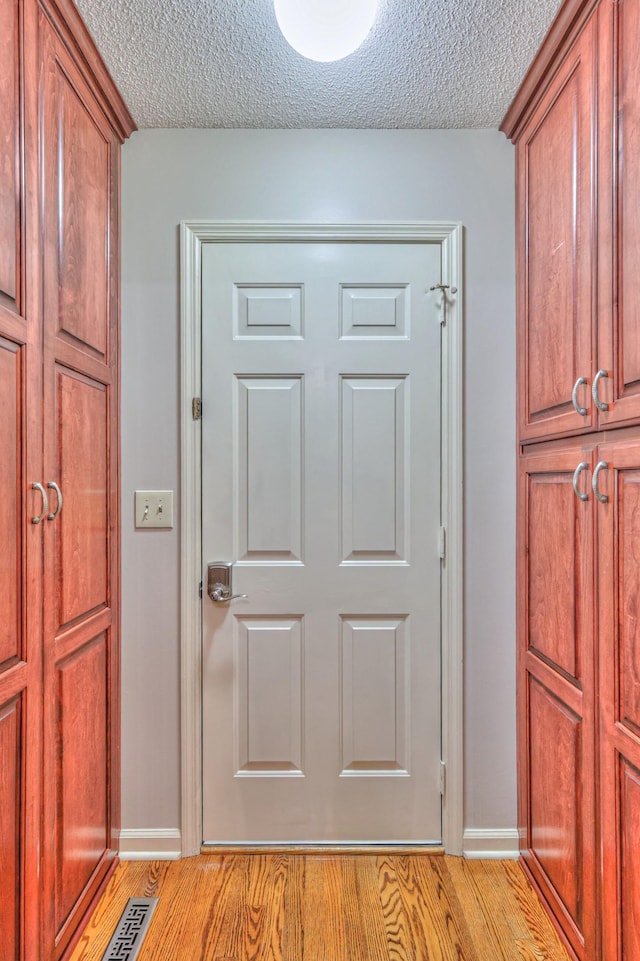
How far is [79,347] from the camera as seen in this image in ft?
5.14

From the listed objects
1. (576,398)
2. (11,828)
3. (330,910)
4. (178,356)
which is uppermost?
(178,356)

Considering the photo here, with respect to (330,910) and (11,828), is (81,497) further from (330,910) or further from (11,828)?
(330,910)

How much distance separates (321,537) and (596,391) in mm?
952

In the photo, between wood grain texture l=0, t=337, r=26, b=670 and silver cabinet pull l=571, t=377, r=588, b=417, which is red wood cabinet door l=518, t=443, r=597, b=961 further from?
wood grain texture l=0, t=337, r=26, b=670

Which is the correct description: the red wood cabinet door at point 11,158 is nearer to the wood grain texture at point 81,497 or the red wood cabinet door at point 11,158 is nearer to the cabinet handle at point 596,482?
the wood grain texture at point 81,497

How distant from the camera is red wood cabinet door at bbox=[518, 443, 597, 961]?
4.54ft

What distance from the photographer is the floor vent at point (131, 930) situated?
1.48 m

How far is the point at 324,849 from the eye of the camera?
1.87 m

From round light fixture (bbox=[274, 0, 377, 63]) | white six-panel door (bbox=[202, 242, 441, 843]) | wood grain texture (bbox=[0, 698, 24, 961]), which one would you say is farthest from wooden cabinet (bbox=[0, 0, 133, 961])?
round light fixture (bbox=[274, 0, 377, 63])

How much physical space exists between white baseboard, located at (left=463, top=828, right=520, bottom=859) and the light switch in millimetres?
1433

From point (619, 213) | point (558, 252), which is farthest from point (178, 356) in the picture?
point (619, 213)

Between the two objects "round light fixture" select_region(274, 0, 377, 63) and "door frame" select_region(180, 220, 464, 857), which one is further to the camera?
"door frame" select_region(180, 220, 464, 857)

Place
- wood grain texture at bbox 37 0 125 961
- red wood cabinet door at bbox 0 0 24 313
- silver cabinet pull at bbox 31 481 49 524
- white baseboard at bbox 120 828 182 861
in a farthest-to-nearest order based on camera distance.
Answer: white baseboard at bbox 120 828 182 861, wood grain texture at bbox 37 0 125 961, silver cabinet pull at bbox 31 481 49 524, red wood cabinet door at bbox 0 0 24 313

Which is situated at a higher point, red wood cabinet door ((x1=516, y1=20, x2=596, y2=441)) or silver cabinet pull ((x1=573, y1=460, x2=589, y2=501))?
red wood cabinet door ((x1=516, y1=20, x2=596, y2=441))
